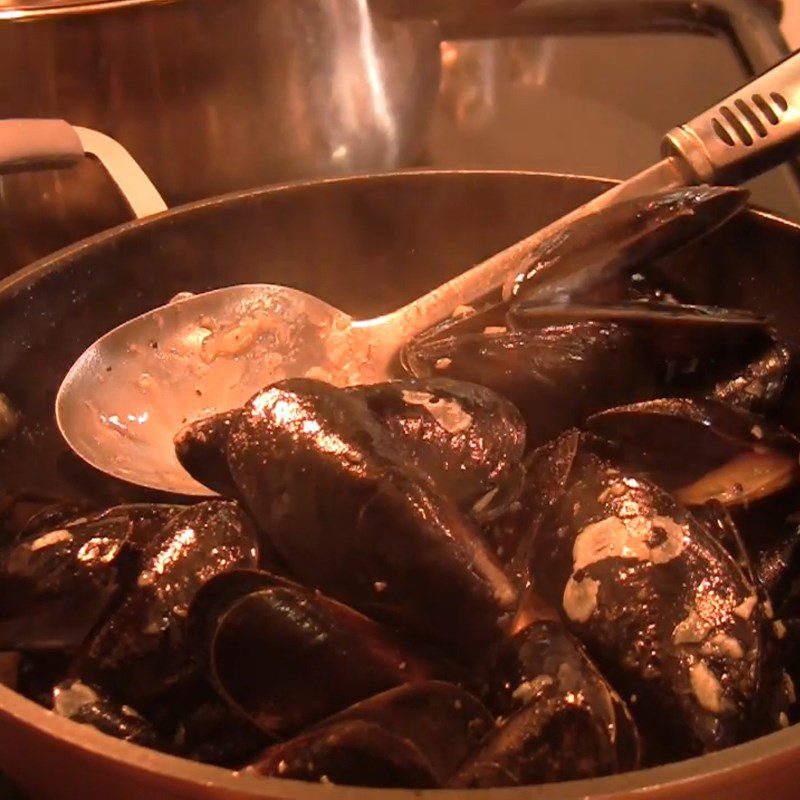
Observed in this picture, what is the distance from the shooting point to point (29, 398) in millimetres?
842

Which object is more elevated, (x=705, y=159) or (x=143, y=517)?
(x=705, y=159)

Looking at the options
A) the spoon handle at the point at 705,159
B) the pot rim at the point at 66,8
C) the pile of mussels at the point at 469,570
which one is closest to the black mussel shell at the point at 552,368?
the pile of mussels at the point at 469,570

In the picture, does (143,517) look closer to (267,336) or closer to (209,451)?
(209,451)

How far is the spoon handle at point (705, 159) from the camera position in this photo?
2.74 ft

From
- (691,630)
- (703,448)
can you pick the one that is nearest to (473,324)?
(703,448)

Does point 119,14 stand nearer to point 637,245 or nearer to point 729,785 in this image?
point 637,245

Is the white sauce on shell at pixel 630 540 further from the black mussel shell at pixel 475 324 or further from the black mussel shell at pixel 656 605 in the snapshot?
the black mussel shell at pixel 475 324

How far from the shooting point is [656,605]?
0.57 metres

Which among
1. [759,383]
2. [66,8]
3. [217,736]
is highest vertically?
[66,8]

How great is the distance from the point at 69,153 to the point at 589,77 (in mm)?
814

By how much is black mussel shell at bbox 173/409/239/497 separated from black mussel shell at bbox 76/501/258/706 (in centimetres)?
5

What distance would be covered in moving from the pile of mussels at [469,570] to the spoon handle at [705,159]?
0.09m

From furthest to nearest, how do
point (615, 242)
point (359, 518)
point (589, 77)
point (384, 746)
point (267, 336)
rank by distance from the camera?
point (589, 77)
point (267, 336)
point (615, 242)
point (359, 518)
point (384, 746)

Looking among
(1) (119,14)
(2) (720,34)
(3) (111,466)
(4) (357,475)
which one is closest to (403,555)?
(4) (357,475)
